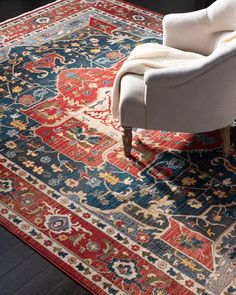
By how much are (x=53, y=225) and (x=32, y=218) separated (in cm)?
12

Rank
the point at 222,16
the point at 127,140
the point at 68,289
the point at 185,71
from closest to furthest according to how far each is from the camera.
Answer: the point at 68,289 → the point at 185,71 → the point at 127,140 → the point at 222,16

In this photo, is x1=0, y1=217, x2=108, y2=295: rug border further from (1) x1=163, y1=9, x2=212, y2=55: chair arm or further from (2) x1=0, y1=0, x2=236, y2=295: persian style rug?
(1) x1=163, y1=9, x2=212, y2=55: chair arm

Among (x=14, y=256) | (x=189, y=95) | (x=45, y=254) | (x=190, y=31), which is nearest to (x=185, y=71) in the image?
(x=189, y=95)

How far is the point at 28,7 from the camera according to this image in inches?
209

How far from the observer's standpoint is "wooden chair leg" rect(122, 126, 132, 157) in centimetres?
341

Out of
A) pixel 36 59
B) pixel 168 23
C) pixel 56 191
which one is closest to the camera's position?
pixel 56 191

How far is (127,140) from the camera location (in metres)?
3.45

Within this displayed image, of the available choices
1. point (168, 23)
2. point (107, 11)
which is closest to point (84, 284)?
point (168, 23)

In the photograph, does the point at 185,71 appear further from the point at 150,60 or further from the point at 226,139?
the point at 226,139

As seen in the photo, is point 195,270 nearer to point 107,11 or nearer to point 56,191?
point 56,191

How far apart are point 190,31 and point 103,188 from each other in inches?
46.3

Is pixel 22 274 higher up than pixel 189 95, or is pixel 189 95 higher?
pixel 189 95

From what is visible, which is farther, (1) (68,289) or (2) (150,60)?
(2) (150,60)

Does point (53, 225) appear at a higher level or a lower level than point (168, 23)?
lower
